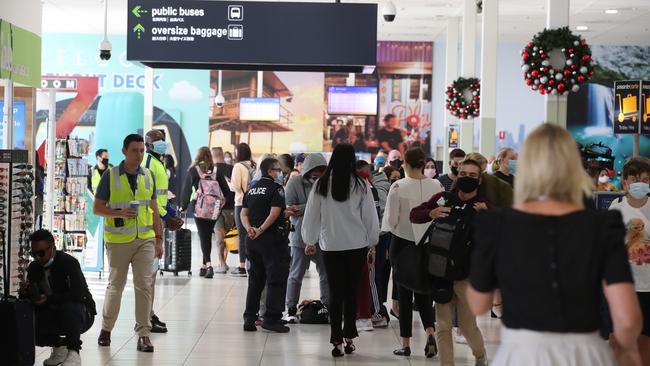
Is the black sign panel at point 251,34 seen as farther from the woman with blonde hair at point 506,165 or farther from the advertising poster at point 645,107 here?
the advertising poster at point 645,107

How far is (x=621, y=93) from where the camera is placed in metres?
9.49

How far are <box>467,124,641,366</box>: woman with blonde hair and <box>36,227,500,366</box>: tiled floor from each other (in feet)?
13.6

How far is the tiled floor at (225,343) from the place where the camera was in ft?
23.1

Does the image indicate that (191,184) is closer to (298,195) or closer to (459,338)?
(298,195)

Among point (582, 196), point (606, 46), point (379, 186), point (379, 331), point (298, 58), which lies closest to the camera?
point (582, 196)

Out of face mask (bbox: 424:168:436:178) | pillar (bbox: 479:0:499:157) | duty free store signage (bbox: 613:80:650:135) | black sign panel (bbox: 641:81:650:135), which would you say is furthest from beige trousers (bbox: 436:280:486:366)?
pillar (bbox: 479:0:499:157)

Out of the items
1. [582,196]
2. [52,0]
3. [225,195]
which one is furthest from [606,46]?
[582,196]

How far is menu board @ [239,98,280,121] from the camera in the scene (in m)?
25.2

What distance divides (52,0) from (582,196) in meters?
18.2

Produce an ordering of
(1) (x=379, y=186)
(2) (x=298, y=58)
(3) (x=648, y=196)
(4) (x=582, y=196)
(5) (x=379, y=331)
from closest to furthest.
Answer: (4) (x=582, y=196) < (3) (x=648, y=196) < (5) (x=379, y=331) < (1) (x=379, y=186) < (2) (x=298, y=58)

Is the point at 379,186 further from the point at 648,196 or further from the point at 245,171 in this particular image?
the point at 648,196

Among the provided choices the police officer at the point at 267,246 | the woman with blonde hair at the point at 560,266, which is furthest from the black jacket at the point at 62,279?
the woman with blonde hair at the point at 560,266

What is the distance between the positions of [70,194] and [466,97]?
7.85 metres

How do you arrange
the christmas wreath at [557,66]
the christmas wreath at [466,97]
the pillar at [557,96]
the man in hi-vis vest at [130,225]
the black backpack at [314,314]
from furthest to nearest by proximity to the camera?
the christmas wreath at [466,97] → the pillar at [557,96] → the christmas wreath at [557,66] → the black backpack at [314,314] → the man in hi-vis vest at [130,225]
